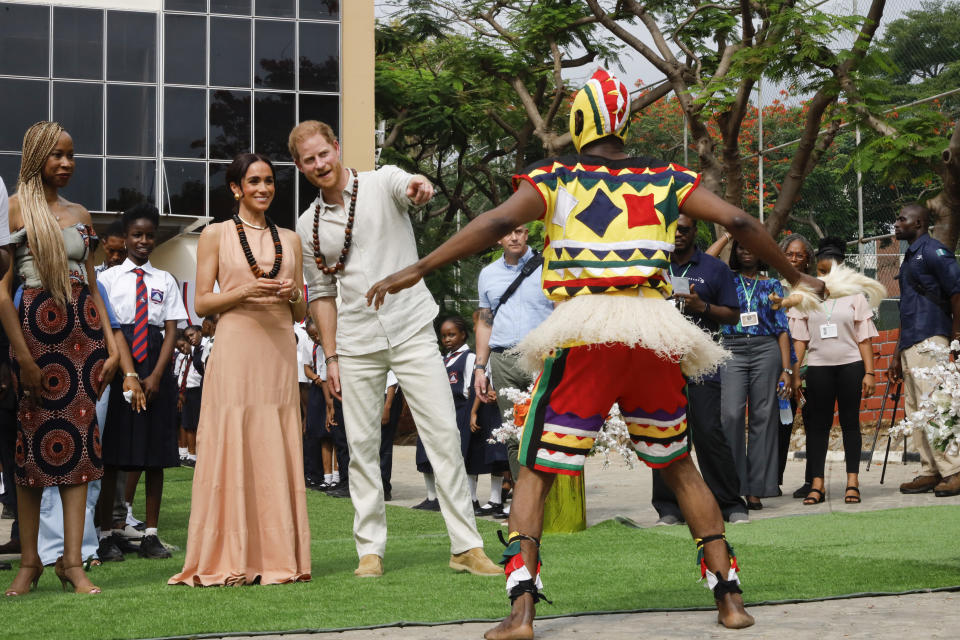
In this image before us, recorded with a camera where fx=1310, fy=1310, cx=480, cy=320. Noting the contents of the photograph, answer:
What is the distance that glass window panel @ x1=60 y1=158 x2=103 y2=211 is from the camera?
28.3m

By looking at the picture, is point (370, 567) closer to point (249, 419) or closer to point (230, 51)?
point (249, 419)

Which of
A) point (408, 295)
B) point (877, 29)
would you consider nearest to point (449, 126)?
point (877, 29)

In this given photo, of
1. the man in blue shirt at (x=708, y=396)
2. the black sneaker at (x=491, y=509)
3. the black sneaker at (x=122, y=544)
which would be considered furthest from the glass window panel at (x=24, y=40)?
the man in blue shirt at (x=708, y=396)

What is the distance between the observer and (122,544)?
833 cm

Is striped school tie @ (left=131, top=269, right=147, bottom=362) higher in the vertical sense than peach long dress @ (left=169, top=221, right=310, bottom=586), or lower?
higher

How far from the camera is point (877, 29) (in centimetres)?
1558

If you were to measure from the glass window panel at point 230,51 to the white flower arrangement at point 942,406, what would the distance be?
2478 centimetres

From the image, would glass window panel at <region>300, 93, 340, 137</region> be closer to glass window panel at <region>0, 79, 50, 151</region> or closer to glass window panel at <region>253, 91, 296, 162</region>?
glass window panel at <region>253, 91, 296, 162</region>

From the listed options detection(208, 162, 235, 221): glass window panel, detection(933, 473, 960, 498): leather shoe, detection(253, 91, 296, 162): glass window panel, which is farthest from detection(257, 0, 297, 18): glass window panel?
detection(933, 473, 960, 498): leather shoe

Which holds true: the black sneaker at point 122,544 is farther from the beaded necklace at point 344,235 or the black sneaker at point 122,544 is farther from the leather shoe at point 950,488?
the leather shoe at point 950,488

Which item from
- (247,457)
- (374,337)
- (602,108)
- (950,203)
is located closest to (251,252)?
(374,337)

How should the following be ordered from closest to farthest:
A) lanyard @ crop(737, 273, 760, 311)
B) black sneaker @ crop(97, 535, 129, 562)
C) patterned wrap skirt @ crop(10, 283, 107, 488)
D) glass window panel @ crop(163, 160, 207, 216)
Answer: patterned wrap skirt @ crop(10, 283, 107, 488) → black sneaker @ crop(97, 535, 129, 562) → lanyard @ crop(737, 273, 760, 311) → glass window panel @ crop(163, 160, 207, 216)

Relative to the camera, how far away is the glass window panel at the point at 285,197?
2919cm

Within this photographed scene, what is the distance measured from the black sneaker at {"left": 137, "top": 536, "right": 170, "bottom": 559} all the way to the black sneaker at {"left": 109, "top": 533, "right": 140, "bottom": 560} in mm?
162
